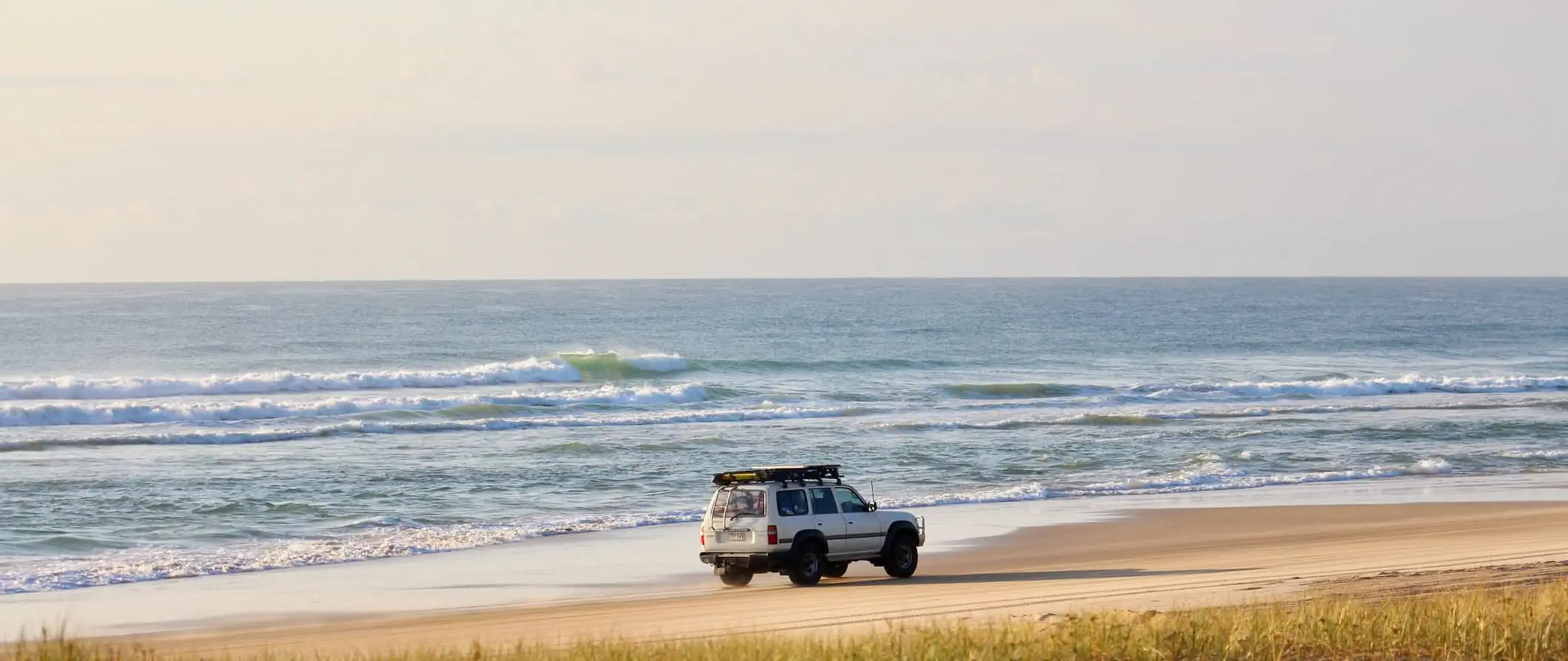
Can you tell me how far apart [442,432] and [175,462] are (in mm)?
9448

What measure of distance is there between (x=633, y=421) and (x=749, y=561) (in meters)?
26.9

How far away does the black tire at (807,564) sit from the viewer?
2016cm

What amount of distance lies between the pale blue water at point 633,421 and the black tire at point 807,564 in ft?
21.7

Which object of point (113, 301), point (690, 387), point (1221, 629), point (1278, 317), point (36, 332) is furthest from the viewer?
point (113, 301)

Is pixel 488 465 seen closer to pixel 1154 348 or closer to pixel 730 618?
pixel 730 618

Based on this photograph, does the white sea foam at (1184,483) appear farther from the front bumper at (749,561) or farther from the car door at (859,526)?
the front bumper at (749,561)

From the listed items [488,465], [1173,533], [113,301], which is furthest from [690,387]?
[113,301]

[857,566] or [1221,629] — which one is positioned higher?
[1221,629]

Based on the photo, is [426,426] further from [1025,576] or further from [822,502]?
[1025,576]

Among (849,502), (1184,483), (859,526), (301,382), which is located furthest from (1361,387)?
(859,526)

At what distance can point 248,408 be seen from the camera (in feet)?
162

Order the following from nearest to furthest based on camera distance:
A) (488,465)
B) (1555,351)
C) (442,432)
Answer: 1. (488,465)
2. (442,432)
3. (1555,351)

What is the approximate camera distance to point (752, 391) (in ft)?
196

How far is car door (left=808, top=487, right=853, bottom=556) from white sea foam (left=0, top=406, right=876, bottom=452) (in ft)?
81.0
